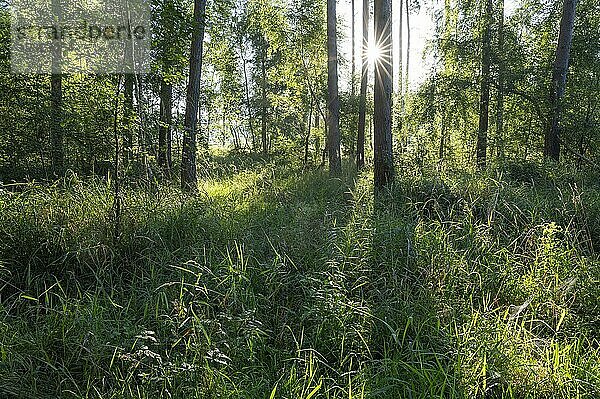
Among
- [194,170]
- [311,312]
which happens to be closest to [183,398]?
[311,312]

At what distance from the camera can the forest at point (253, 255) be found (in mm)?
1908

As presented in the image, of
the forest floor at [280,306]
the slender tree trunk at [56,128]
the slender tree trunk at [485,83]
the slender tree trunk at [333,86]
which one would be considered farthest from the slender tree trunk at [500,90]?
the slender tree trunk at [56,128]

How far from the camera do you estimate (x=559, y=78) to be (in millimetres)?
8039

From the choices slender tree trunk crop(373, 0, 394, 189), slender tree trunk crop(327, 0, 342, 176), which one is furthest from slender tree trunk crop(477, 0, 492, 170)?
slender tree trunk crop(373, 0, 394, 189)

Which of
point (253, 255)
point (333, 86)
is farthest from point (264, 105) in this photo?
point (253, 255)

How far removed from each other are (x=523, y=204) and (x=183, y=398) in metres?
4.24

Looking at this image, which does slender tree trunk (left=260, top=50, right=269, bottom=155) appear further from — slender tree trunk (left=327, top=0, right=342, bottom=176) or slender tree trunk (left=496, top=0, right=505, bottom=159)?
slender tree trunk (left=496, top=0, right=505, bottom=159)

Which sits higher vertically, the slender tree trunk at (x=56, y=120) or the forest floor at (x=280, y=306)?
the slender tree trunk at (x=56, y=120)

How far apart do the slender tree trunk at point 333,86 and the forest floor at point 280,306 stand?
5.52m

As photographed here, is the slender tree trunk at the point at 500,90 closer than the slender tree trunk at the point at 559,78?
No

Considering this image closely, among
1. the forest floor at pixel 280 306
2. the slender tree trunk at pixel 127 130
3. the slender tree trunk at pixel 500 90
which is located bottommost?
the forest floor at pixel 280 306

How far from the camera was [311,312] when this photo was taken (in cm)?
229

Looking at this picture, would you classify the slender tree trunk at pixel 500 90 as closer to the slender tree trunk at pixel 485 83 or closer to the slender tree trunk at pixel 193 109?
the slender tree trunk at pixel 485 83

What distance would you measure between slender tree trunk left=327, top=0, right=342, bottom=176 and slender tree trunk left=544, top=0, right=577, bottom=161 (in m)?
4.64
